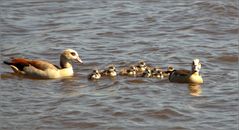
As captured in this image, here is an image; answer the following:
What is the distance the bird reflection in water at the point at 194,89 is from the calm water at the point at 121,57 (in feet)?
0.06

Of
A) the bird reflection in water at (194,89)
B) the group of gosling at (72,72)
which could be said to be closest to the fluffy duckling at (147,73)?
the group of gosling at (72,72)

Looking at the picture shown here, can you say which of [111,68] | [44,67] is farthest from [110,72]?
[44,67]

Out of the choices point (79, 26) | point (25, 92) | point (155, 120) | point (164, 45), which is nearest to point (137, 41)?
point (164, 45)

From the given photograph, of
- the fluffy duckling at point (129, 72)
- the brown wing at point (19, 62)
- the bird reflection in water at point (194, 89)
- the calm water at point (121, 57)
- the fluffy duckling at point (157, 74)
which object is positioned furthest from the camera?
the brown wing at point (19, 62)

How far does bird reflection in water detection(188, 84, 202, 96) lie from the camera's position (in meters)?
12.8

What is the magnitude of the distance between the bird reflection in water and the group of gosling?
0.11 meters

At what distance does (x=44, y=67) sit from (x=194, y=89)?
2.69m

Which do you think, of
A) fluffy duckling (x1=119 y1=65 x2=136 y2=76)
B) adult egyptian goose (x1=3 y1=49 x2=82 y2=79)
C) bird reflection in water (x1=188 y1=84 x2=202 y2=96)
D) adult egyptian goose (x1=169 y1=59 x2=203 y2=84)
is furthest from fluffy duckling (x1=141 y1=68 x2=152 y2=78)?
adult egyptian goose (x1=3 y1=49 x2=82 y2=79)

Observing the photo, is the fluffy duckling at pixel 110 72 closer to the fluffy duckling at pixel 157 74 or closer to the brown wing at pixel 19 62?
the fluffy duckling at pixel 157 74

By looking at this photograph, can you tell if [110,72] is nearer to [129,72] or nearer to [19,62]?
[129,72]

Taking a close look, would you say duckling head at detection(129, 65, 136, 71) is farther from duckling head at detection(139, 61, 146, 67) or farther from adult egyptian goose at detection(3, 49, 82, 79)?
adult egyptian goose at detection(3, 49, 82, 79)

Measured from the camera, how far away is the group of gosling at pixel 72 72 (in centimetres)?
1354

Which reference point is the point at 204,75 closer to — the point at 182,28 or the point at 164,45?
the point at 164,45

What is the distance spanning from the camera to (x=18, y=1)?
20.8 m
